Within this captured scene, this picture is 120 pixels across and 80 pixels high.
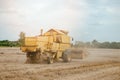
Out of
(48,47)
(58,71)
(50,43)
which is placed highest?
(50,43)

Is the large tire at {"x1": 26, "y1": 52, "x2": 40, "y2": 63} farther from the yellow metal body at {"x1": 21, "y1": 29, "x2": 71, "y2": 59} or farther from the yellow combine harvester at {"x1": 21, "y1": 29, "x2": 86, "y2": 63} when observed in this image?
the yellow metal body at {"x1": 21, "y1": 29, "x2": 71, "y2": 59}

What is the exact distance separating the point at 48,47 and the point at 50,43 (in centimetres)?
43

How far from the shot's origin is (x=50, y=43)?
87.2 feet

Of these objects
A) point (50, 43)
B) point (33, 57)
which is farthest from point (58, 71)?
point (50, 43)

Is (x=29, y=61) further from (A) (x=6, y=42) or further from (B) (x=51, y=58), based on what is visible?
(A) (x=6, y=42)

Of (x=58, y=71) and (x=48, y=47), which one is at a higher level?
(x=48, y=47)

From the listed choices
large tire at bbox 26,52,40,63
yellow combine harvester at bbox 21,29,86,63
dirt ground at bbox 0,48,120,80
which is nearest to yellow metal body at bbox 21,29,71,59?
yellow combine harvester at bbox 21,29,86,63

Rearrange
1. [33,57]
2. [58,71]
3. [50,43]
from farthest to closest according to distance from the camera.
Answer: [50,43] < [33,57] < [58,71]

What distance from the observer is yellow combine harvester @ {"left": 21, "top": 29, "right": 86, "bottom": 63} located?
81.7 ft

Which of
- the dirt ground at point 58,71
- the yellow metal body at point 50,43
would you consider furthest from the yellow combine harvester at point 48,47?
the dirt ground at point 58,71

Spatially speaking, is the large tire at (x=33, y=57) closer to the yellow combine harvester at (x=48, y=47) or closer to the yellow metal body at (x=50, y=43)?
the yellow combine harvester at (x=48, y=47)

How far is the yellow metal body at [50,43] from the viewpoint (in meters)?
24.8

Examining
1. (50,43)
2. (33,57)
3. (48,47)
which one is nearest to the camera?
(33,57)

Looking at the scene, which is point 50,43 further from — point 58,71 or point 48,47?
point 58,71
